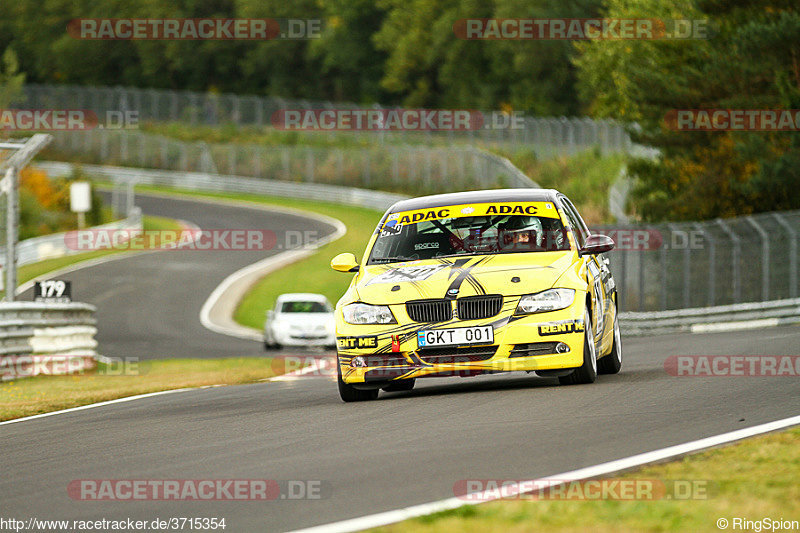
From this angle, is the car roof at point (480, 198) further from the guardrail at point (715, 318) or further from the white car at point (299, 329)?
the white car at point (299, 329)

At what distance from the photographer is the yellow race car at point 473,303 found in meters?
11.1

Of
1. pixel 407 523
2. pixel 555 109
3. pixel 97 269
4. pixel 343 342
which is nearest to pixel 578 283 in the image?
Result: pixel 343 342

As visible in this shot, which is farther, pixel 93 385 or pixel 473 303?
pixel 93 385

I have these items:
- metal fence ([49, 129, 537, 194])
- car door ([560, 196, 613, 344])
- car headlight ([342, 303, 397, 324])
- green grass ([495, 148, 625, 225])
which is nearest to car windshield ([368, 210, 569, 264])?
car door ([560, 196, 613, 344])

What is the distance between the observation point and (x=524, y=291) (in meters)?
11.1

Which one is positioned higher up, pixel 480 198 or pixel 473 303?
pixel 480 198

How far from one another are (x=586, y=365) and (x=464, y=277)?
49.5 inches

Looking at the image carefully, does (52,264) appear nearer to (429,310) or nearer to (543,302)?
(429,310)

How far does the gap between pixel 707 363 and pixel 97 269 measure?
126 feet

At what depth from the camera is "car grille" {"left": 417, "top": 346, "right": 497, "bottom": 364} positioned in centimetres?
1108

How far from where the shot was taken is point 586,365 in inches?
449

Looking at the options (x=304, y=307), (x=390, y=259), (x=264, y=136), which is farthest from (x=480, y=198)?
(x=264, y=136)

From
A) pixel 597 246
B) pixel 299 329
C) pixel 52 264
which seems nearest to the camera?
pixel 597 246

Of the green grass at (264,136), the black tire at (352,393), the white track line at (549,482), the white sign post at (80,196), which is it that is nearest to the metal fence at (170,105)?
the green grass at (264,136)
